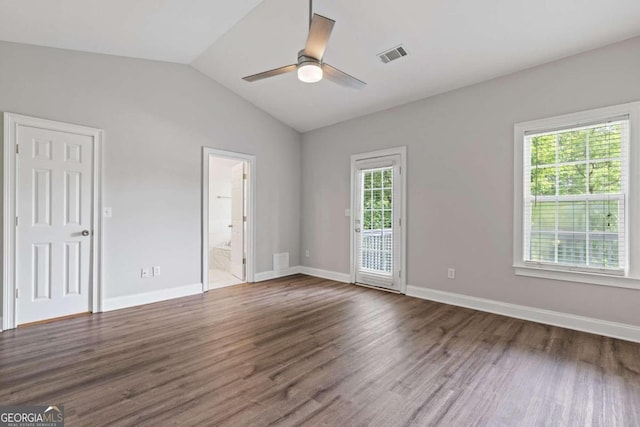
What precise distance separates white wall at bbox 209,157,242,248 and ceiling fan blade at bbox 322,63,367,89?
482 cm

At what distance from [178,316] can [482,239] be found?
152 inches

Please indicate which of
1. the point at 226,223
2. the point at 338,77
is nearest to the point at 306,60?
the point at 338,77

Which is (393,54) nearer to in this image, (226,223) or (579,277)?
(579,277)

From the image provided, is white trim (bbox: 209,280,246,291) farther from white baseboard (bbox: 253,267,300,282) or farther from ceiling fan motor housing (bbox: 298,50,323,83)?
ceiling fan motor housing (bbox: 298,50,323,83)

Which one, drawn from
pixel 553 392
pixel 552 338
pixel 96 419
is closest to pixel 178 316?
pixel 96 419

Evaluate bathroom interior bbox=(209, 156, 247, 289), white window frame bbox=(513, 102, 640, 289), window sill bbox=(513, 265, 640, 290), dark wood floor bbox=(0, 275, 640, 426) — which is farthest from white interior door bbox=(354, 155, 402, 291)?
bathroom interior bbox=(209, 156, 247, 289)

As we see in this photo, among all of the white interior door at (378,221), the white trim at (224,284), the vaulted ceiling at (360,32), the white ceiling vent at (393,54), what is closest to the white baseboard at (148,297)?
the white trim at (224,284)

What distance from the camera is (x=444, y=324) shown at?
3383mm

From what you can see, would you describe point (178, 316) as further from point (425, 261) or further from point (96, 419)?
point (425, 261)

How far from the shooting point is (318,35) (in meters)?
2.40

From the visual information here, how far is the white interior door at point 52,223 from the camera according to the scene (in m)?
3.30

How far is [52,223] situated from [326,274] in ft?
13.1

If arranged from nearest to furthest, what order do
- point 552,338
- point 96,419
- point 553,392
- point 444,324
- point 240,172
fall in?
1. point 96,419
2. point 553,392
3. point 552,338
4. point 444,324
5. point 240,172

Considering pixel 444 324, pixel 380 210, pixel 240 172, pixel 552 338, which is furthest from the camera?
pixel 240 172
